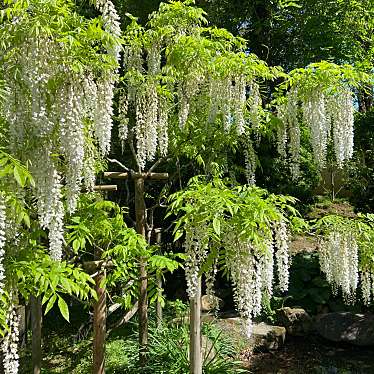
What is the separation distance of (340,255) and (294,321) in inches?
156

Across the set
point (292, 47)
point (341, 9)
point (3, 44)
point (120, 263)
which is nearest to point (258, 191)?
point (120, 263)

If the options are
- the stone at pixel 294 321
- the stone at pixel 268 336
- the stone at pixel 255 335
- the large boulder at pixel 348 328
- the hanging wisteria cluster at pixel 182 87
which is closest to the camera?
the hanging wisteria cluster at pixel 182 87

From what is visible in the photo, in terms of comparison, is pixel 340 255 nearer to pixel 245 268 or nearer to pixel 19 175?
pixel 245 268

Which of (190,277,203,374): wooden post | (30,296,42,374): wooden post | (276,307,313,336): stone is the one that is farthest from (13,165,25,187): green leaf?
(276,307,313,336): stone

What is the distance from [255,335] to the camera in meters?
7.79

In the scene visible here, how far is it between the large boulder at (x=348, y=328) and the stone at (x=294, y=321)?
0.19 meters

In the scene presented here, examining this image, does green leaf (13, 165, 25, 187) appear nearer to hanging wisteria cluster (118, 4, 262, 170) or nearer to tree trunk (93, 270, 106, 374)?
tree trunk (93, 270, 106, 374)

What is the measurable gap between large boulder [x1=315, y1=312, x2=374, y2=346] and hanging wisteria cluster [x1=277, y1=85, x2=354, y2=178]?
13.1ft

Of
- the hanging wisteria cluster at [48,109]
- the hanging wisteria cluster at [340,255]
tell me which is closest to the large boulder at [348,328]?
the hanging wisteria cluster at [340,255]

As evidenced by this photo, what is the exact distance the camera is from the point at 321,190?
15.1 m

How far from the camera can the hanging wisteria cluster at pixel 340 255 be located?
482 cm

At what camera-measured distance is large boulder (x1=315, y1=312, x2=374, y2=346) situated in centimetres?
810

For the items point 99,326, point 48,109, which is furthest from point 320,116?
point 99,326

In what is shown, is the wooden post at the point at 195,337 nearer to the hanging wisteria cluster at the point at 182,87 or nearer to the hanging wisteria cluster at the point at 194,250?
the hanging wisteria cluster at the point at 194,250
